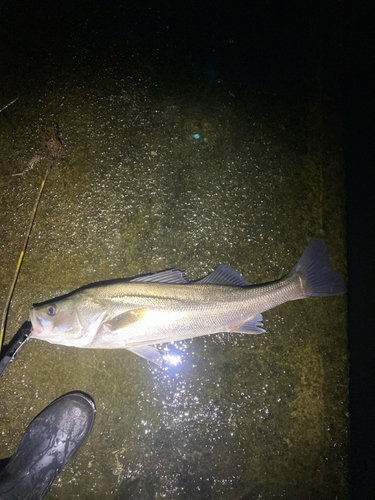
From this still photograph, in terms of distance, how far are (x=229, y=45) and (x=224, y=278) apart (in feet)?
8.40

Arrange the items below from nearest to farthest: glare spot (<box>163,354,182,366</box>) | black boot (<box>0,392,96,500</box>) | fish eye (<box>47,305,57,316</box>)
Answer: fish eye (<box>47,305,57,316</box>) < black boot (<box>0,392,96,500</box>) < glare spot (<box>163,354,182,366</box>)

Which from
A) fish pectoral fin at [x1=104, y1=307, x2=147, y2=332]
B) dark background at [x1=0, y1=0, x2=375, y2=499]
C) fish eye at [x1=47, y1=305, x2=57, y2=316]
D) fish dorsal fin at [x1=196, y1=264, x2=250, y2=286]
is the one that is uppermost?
dark background at [x1=0, y1=0, x2=375, y2=499]

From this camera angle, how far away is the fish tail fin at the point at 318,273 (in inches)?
86.1

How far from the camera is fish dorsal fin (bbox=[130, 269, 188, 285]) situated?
7.00ft

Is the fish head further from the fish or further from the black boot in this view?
the black boot

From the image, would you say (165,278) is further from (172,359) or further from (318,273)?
(318,273)

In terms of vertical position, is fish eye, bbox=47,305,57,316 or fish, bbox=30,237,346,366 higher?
fish eye, bbox=47,305,57,316

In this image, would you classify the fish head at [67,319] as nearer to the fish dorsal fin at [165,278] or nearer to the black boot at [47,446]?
the fish dorsal fin at [165,278]

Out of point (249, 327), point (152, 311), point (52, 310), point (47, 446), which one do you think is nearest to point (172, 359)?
point (152, 311)

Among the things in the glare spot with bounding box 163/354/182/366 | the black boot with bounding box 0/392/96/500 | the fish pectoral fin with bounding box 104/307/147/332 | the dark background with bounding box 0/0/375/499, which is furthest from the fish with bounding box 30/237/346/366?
the dark background with bounding box 0/0/375/499

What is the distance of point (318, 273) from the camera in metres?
2.21

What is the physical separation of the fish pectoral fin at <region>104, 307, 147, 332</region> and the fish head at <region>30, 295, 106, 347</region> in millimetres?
118

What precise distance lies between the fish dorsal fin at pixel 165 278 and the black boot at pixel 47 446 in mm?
1318

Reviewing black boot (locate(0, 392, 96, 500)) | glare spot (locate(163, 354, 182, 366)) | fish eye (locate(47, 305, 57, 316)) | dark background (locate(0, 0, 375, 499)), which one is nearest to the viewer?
fish eye (locate(47, 305, 57, 316))
